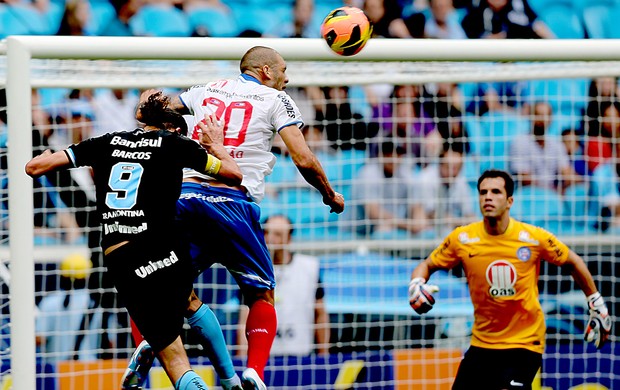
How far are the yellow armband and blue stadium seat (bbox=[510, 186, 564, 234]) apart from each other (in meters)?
5.42

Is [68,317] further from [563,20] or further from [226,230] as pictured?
[563,20]

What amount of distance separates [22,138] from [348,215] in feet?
13.6

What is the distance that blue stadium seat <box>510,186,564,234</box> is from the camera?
10.6m

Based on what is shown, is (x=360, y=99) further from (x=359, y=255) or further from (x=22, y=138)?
(x=22, y=138)

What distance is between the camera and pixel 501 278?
7.92m

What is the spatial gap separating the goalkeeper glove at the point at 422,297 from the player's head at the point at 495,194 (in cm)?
80

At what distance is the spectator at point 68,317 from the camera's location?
29.9 ft

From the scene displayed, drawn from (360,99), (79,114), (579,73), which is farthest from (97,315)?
(579,73)

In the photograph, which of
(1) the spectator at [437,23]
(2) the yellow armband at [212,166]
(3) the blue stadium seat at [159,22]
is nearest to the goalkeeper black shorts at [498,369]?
(2) the yellow armband at [212,166]

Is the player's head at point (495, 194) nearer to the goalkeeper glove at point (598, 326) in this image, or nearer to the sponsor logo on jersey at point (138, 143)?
the goalkeeper glove at point (598, 326)

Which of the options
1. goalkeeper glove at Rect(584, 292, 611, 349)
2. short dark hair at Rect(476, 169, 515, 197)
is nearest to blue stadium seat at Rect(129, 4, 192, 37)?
short dark hair at Rect(476, 169, 515, 197)

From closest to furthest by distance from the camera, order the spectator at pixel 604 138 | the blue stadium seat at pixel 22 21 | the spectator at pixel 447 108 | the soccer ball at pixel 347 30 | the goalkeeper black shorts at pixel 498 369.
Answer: the soccer ball at pixel 347 30, the goalkeeper black shorts at pixel 498 369, the spectator at pixel 604 138, the spectator at pixel 447 108, the blue stadium seat at pixel 22 21

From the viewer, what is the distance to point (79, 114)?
10.2m

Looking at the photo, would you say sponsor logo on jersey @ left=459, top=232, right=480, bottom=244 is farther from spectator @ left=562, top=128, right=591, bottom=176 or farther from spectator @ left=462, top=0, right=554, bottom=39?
spectator @ left=462, top=0, right=554, bottom=39
